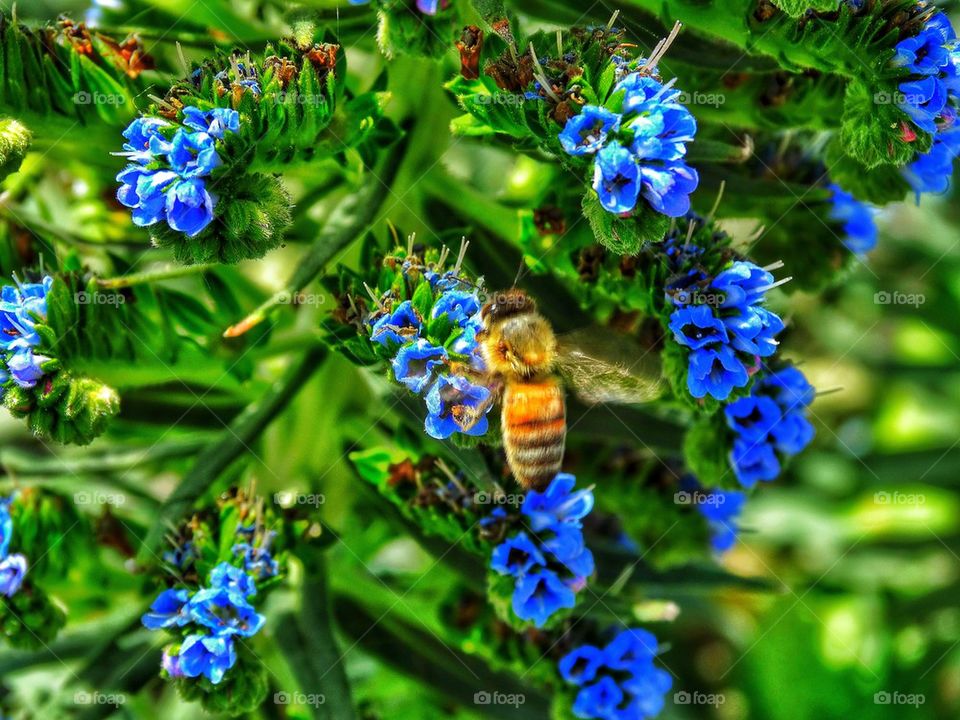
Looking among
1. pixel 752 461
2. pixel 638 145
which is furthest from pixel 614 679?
pixel 638 145

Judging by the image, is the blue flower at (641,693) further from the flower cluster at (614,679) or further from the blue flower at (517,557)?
the blue flower at (517,557)

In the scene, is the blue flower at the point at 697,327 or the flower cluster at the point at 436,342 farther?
the blue flower at the point at 697,327

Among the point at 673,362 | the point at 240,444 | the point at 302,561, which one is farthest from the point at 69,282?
the point at 673,362

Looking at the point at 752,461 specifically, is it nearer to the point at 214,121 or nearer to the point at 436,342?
the point at 436,342

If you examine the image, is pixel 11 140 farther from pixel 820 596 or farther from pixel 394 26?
pixel 820 596

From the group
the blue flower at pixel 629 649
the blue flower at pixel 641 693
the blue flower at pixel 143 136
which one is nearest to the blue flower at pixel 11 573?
the blue flower at pixel 143 136

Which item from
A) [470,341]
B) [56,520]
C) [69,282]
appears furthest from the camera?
[56,520]

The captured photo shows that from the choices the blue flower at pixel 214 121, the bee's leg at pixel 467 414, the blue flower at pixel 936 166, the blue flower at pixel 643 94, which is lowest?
the bee's leg at pixel 467 414
